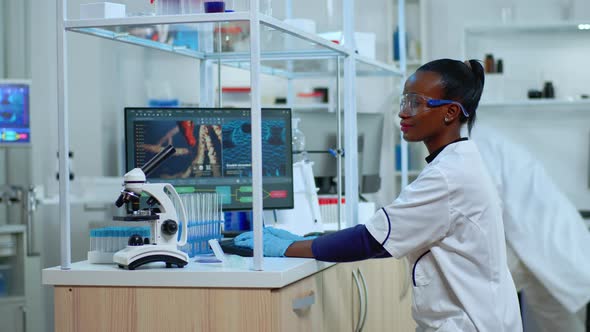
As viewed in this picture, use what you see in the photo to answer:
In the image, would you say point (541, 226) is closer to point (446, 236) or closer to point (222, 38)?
point (222, 38)

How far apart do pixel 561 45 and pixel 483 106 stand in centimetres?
71

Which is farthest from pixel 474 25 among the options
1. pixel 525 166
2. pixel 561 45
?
pixel 525 166

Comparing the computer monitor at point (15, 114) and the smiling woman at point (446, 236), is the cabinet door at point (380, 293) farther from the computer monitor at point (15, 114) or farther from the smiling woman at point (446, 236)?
the computer monitor at point (15, 114)

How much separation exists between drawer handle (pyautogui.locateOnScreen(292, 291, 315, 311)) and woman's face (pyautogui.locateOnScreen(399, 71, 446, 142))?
480 mm

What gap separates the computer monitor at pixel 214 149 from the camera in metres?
2.71

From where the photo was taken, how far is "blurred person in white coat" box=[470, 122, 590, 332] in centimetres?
449

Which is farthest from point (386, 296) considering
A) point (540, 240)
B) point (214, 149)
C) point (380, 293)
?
point (540, 240)

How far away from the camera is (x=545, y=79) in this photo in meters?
6.35

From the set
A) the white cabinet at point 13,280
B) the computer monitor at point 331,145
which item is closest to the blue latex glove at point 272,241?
the computer monitor at point 331,145

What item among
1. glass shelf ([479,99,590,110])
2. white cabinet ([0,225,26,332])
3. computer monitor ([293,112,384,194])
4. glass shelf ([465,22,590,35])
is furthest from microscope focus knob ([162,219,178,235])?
glass shelf ([465,22,590,35])

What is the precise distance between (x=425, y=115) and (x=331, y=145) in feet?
4.28

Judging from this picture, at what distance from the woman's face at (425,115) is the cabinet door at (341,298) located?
49 centimetres

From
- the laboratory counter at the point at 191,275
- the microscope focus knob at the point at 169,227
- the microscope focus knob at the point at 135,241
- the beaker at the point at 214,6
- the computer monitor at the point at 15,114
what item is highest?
the beaker at the point at 214,6

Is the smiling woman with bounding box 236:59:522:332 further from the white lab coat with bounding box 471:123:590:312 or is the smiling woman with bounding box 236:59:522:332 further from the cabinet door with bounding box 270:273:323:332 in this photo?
the white lab coat with bounding box 471:123:590:312
